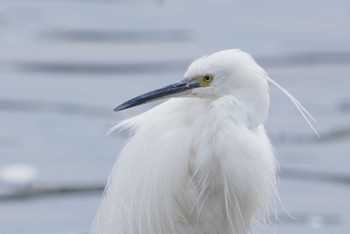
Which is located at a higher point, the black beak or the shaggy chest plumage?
the black beak

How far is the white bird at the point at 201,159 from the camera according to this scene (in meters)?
3.90

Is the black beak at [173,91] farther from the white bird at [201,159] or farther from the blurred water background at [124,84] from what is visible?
the blurred water background at [124,84]

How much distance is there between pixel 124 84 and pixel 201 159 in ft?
12.2

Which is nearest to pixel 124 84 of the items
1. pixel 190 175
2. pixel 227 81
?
pixel 190 175

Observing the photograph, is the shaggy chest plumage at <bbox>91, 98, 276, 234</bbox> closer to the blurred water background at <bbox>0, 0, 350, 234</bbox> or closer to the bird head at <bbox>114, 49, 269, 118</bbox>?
the bird head at <bbox>114, 49, 269, 118</bbox>

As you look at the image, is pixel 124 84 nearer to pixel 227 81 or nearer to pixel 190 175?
pixel 190 175

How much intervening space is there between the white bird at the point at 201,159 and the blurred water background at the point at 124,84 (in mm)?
1955

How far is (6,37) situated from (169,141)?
15.4 ft

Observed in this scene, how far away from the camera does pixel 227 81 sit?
3904 mm

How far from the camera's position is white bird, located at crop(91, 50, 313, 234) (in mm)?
3896

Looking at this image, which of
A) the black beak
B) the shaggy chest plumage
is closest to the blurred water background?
the shaggy chest plumage

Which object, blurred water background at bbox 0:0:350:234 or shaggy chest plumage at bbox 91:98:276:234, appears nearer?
shaggy chest plumage at bbox 91:98:276:234

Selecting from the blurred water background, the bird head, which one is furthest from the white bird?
the blurred water background

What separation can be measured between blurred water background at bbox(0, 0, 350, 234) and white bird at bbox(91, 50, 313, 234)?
1.95 m
